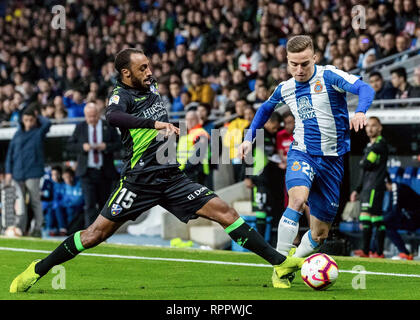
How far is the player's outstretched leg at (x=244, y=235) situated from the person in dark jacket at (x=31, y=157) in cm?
754

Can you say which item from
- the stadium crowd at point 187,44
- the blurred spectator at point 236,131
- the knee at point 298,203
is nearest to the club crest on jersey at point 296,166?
the knee at point 298,203

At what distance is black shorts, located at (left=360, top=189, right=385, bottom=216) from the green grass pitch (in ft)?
6.12

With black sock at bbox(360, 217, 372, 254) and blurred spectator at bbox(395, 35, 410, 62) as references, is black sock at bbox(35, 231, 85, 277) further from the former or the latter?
blurred spectator at bbox(395, 35, 410, 62)

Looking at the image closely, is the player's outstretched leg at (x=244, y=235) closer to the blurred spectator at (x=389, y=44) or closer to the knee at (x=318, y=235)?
the knee at (x=318, y=235)

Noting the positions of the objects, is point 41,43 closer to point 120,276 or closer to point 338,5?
point 338,5

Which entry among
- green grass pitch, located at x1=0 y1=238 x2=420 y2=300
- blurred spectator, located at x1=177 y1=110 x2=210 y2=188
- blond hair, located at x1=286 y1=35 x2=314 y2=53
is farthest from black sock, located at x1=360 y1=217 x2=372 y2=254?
blond hair, located at x1=286 y1=35 x2=314 y2=53

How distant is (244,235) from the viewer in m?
6.93

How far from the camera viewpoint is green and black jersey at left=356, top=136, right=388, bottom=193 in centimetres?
1141

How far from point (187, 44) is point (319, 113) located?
1236 centimetres

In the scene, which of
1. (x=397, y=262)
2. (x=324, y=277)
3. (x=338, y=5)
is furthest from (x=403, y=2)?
(x=324, y=277)

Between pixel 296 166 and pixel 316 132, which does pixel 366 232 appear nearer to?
pixel 316 132

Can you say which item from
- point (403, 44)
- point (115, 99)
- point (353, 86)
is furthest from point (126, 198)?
point (403, 44)
